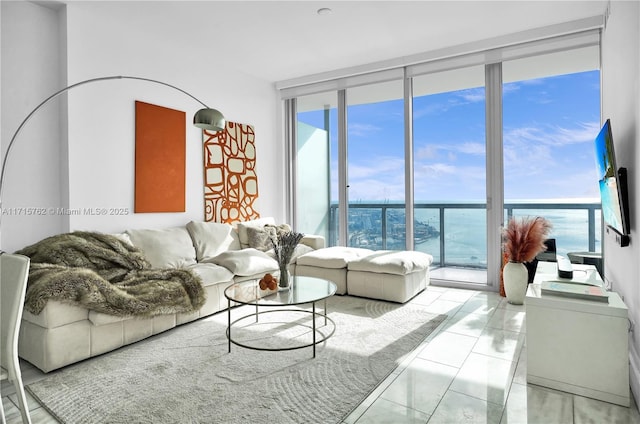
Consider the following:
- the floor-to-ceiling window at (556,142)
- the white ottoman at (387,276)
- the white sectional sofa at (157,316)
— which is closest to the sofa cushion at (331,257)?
the white ottoman at (387,276)

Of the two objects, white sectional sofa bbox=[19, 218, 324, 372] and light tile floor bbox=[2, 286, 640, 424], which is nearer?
light tile floor bbox=[2, 286, 640, 424]

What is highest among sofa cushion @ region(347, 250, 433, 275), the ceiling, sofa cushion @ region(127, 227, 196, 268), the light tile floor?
the ceiling

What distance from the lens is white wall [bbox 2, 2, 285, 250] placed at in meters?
3.31

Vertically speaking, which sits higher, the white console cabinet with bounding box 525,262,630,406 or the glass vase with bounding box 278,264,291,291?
the glass vase with bounding box 278,264,291,291

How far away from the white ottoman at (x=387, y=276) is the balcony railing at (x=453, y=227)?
Answer: 68 cm

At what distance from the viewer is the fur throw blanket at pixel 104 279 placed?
2510 millimetres

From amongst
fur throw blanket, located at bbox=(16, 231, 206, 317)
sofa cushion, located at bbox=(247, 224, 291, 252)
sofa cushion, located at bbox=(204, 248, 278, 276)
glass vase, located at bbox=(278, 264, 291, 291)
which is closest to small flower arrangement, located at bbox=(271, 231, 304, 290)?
glass vase, located at bbox=(278, 264, 291, 291)

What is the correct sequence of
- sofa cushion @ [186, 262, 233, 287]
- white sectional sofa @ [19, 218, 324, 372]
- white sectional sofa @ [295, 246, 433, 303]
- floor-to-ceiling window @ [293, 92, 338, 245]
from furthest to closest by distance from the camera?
floor-to-ceiling window @ [293, 92, 338, 245], white sectional sofa @ [295, 246, 433, 303], sofa cushion @ [186, 262, 233, 287], white sectional sofa @ [19, 218, 324, 372]

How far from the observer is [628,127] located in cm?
240

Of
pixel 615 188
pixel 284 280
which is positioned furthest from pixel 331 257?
pixel 615 188

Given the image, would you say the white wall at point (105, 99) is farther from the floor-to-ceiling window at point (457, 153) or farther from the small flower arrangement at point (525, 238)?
the small flower arrangement at point (525, 238)

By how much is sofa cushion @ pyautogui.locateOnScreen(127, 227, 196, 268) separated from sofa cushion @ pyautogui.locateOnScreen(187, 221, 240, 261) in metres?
0.13

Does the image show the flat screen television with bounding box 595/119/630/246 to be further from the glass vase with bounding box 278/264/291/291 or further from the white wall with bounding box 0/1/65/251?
the white wall with bounding box 0/1/65/251

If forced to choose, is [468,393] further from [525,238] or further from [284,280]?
[525,238]
